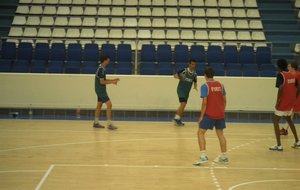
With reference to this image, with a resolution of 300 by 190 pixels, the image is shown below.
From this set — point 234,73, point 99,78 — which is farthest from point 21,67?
point 234,73

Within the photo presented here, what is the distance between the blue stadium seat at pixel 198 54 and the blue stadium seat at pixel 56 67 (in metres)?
4.25

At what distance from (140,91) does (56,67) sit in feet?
9.23

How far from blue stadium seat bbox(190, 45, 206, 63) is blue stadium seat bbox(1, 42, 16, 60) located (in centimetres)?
593

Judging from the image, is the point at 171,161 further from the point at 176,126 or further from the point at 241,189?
the point at 176,126

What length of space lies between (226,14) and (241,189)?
527 inches

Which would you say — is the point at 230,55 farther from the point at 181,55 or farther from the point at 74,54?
the point at 74,54

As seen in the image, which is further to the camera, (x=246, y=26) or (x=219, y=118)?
(x=246, y=26)

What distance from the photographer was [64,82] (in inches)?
556

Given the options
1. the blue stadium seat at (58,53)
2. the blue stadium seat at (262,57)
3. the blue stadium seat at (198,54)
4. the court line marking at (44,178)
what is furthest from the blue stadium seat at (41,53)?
the court line marking at (44,178)

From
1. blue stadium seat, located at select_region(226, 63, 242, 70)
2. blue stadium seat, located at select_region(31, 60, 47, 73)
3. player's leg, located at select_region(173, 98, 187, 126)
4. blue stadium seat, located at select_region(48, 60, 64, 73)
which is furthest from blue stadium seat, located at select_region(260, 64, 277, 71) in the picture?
blue stadium seat, located at select_region(31, 60, 47, 73)

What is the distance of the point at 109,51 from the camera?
1527cm

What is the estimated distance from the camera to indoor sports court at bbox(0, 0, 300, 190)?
711 centimetres

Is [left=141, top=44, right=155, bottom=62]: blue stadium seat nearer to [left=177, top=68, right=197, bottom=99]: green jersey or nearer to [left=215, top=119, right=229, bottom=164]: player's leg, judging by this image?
[left=177, top=68, right=197, bottom=99]: green jersey

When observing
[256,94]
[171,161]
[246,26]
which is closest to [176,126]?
[256,94]
